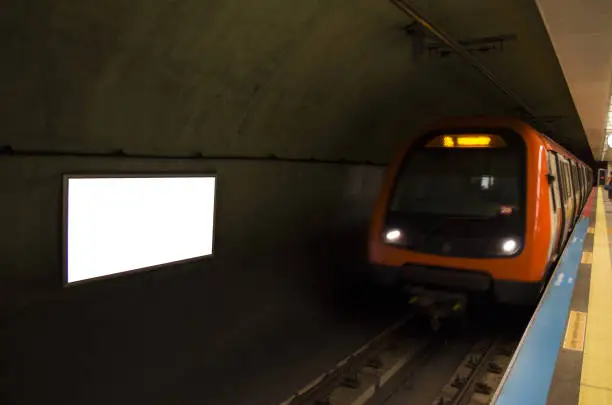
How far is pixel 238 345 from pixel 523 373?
3.12m

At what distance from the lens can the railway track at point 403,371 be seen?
447 cm

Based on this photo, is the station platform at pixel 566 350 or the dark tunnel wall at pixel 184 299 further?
the dark tunnel wall at pixel 184 299

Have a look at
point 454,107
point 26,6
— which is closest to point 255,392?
point 26,6

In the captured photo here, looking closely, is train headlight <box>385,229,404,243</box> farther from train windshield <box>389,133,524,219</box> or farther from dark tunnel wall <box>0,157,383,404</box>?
dark tunnel wall <box>0,157,383,404</box>

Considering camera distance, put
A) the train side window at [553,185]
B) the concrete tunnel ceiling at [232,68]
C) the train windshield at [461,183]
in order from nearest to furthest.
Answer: the concrete tunnel ceiling at [232,68] < the train windshield at [461,183] < the train side window at [553,185]

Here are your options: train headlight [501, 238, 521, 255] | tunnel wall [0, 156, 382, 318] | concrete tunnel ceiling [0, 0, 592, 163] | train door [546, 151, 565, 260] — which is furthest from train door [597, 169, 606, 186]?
train headlight [501, 238, 521, 255]

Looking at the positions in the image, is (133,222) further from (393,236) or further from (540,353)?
(540,353)

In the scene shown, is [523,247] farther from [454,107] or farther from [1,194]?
[454,107]

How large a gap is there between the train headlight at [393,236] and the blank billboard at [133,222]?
6.32 ft

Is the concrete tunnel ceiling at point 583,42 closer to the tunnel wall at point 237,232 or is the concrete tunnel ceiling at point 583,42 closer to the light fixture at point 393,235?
the light fixture at point 393,235

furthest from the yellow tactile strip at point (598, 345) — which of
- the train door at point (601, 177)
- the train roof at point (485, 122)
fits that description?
the train door at point (601, 177)

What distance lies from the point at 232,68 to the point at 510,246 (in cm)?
311

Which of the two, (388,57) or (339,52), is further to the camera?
(388,57)

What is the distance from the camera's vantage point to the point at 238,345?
5500 millimetres
